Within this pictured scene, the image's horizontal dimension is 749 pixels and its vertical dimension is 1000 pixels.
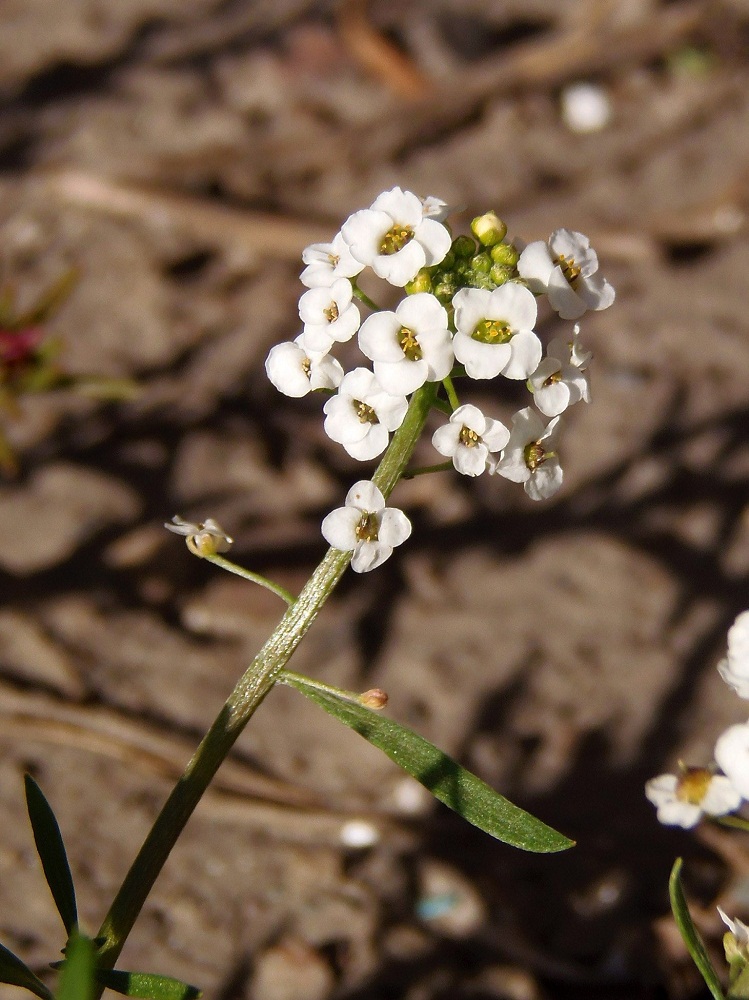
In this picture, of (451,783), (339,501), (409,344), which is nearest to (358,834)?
(339,501)

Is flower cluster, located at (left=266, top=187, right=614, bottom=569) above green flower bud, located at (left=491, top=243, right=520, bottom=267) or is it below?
below

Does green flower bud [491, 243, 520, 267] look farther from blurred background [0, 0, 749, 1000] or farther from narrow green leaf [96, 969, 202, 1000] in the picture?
narrow green leaf [96, 969, 202, 1000]

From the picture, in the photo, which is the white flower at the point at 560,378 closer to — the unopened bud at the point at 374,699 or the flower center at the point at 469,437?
the flower center at the point at 469,437

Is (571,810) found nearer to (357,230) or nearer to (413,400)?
(413,400)

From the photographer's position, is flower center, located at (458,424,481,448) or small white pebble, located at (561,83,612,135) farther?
small white pebble, located at (561,83,612,135)

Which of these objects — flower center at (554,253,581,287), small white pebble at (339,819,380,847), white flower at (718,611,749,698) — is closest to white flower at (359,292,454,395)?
flower center at (554,253,581,287)

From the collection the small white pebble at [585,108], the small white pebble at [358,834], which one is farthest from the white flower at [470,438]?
the small white pebble at [585,108]

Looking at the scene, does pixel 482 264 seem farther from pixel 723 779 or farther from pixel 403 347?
pixel 723 779
